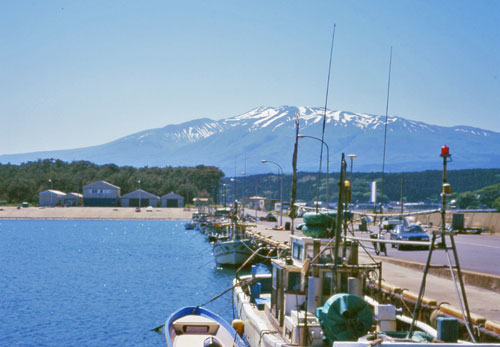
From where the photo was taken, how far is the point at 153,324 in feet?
106

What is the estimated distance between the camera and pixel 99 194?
179 metres

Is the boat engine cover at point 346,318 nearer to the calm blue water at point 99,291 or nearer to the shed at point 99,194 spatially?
the calm blue water at point 99,291

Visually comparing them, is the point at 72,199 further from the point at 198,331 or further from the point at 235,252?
the point at 198,331

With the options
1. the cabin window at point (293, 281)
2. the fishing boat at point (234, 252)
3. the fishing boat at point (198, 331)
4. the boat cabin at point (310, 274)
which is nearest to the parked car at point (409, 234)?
the fishing boat at point (234, 252)

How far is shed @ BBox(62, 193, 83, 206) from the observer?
178675mm

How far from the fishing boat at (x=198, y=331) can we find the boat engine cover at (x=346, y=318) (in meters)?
8.00

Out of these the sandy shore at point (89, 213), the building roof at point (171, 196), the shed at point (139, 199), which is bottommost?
the sandy shore at point (89, 213)

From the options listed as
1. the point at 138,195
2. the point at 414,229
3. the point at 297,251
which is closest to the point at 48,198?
the point at 138,195

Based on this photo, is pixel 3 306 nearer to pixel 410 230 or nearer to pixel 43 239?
pixel 410 230

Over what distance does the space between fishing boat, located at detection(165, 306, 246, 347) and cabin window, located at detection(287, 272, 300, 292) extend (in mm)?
4276

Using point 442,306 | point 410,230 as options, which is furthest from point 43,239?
point 442,306

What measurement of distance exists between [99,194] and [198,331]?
162 meters

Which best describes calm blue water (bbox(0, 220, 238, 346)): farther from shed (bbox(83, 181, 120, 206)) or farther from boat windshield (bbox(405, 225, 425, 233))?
shed (bbox(83, 181, 120, 206))

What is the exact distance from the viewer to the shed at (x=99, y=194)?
7023 inches
